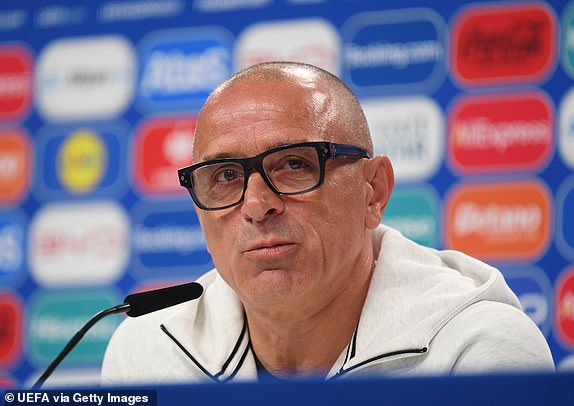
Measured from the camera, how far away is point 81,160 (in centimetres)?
363

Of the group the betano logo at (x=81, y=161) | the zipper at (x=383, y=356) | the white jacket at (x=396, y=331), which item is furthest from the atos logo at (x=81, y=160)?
the zipper at (x=383, y=356)

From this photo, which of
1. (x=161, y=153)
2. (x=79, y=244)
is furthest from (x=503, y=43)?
(x=79, y=244)

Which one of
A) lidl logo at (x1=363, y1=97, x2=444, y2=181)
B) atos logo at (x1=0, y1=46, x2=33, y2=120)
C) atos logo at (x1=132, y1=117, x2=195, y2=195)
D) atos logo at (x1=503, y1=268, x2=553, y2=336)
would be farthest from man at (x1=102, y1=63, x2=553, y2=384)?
atos logo at (x1=0, y1=46, x2=33, y2=120)

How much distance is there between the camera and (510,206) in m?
3.04

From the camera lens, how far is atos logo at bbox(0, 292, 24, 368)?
3.59 meters

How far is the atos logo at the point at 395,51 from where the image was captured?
3.19 meters

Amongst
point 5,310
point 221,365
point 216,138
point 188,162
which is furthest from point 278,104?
point 5,310

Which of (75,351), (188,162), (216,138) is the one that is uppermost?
(216,138)

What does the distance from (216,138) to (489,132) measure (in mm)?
1567

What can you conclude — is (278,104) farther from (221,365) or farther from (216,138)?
(221,365)

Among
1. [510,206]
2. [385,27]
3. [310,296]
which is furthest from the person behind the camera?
[385,27]

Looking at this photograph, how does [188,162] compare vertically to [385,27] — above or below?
below

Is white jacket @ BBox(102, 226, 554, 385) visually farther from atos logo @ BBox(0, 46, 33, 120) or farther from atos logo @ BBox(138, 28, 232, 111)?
atos logo @ BBox(0, 46, 33, 120)

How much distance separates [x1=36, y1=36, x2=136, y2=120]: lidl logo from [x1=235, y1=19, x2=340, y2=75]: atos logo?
0.51 m
